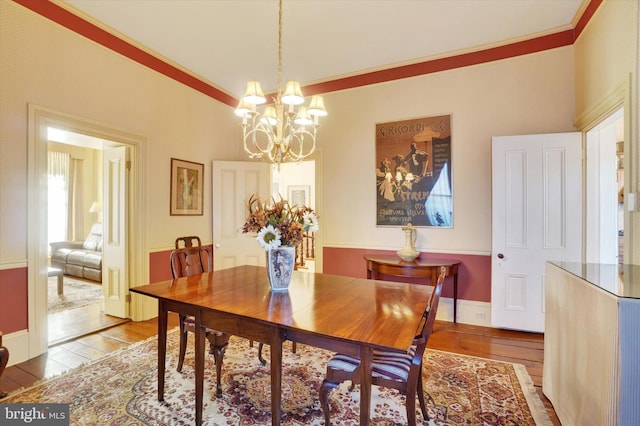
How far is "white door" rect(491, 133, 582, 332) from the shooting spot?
305 centimetres

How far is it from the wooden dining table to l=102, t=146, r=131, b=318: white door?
1922 millimetres

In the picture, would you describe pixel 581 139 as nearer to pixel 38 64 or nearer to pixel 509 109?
pixel 509 109

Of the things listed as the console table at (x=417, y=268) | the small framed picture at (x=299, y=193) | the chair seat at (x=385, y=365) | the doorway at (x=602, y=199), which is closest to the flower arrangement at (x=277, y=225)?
the chair seat at (x=385, y=365)

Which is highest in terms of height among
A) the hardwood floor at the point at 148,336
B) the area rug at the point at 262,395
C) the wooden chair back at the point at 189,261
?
the wooden chair back at the point at 189,261

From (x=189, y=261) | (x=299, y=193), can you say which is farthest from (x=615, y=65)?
(x=299, y=193)

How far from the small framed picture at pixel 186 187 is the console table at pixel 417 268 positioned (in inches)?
101

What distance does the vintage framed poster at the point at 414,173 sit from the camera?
3658 millimetres

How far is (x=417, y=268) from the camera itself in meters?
3.32

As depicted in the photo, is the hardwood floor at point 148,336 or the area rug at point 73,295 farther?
the area rug at point 73,295

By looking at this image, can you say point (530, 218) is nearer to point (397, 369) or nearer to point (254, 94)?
point (397, 369)

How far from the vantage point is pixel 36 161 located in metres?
2.68

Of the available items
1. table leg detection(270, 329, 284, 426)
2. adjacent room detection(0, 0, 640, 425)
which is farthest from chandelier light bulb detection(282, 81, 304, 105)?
table leg detection(270, 329, 284, 426)

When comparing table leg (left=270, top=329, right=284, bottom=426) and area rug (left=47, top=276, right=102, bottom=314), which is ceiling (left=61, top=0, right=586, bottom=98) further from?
area rug (left=47, top=276, right=102, bottom=314)

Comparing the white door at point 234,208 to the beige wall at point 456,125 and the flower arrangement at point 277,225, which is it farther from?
the flower arrangement at point 277,225
